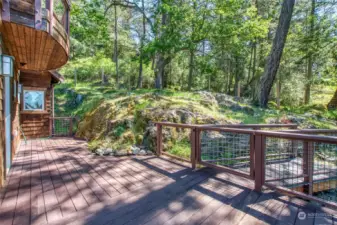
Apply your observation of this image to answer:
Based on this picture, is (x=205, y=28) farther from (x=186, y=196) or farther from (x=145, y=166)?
(x=186, y=196)

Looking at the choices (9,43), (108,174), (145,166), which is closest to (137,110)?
(145,166)

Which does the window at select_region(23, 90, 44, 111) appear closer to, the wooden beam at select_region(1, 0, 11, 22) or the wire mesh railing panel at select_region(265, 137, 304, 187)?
the wooden beam at select_region(1, 0, 11, 22)

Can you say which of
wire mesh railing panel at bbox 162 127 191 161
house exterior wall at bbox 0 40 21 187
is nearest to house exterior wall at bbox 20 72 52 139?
house exterior wall at bbox 0 40 21 187

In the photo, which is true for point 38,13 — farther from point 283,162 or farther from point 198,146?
point 283,162

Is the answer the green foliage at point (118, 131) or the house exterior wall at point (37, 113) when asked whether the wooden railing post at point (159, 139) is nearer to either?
the green foliage at point (118, 131)

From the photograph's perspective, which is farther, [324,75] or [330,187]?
[324,75]

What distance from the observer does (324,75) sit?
13.0 metres

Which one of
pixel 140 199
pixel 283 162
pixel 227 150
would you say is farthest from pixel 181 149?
pixel 140 199

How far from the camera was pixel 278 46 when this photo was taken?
8117mm

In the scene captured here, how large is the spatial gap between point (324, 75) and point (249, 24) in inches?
287

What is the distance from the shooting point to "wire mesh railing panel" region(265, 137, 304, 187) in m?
3.21

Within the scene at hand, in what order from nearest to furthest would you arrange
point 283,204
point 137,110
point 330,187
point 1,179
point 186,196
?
point 283,204
point 186,196
point 1,179
point 330,187
point 137,110

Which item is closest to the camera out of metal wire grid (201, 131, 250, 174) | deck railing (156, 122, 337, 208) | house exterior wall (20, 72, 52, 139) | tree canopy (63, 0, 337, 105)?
deck railing (156, 122, 337, 208)

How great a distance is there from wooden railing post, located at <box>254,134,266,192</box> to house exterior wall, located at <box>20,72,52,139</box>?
8265 millimetres
